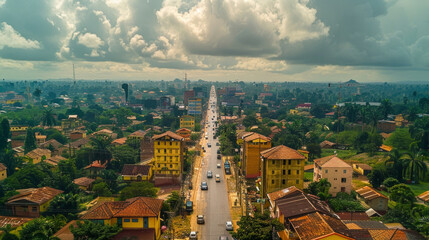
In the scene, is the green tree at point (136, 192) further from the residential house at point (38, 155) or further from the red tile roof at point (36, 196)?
the residential house at point (38, 155)

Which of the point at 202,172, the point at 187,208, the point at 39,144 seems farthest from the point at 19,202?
the point at 39,144

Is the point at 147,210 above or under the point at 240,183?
above

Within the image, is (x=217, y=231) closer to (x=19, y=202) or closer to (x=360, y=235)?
(x=360, y=235)

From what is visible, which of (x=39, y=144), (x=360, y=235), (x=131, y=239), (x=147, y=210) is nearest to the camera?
(x=360, y=235)

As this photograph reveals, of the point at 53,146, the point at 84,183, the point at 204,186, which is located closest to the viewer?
the point at 204,186

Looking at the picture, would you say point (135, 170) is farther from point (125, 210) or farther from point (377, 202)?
point (377, 202)

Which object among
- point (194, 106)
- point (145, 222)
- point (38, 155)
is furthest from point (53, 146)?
point (194, 106)
